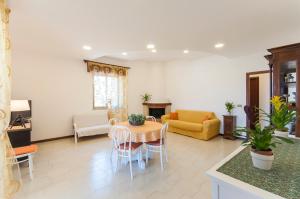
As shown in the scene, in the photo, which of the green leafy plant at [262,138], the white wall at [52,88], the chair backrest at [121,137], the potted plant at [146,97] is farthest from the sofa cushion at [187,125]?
the green leafy plant at [262,138]

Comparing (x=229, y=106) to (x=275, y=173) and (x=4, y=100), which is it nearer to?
(x=275, y=173)

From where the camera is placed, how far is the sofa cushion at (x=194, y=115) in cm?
531

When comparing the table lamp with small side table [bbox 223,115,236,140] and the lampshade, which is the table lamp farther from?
small side table [bbox 223,115,236,140]

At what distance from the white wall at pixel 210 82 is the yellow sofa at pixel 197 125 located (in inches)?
16.3

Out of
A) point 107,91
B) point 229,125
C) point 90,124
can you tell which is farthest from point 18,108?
point 229,125

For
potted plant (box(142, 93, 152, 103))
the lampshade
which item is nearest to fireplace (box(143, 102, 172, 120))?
potted plant (box(142, 93, 152, 103))

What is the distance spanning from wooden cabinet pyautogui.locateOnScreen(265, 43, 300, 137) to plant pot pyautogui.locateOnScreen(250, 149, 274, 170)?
249cm

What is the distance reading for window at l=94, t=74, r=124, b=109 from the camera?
5719 millimetres

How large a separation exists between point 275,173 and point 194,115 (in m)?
4.73

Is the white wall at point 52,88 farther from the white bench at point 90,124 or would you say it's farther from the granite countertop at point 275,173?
the granite countertop at point 275,173

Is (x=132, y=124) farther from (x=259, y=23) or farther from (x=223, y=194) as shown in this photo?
(x=259, y=23)

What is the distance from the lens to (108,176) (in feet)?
8.62

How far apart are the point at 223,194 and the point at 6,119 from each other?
217 centimetres

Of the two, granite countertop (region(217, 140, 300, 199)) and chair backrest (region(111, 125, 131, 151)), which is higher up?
granite countertop (region(217, 140, 300, 199))
